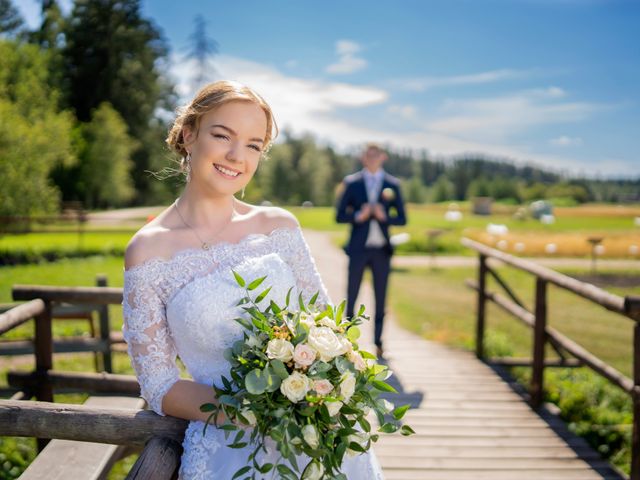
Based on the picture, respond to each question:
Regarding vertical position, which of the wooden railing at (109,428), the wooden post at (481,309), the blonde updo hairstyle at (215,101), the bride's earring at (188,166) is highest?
the blonde updo hairstyle at (215,101)

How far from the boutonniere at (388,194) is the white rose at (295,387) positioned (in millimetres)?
4329

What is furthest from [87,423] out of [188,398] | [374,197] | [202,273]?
[374,197]

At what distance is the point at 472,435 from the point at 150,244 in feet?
10.2

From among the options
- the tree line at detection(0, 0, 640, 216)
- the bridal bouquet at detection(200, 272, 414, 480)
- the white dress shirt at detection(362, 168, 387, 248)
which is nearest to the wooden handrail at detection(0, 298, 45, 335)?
the bridal bouquet at detection(200, 272, 414, 480)

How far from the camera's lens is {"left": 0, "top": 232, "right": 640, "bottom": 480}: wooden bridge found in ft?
6.07

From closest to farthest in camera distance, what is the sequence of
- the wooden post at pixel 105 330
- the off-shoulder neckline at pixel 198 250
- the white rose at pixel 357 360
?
1. the white rose at pixel 357 360
2. the off-shoulder neckline at pixel 198 250
3. the wooden post at pixel 105 330

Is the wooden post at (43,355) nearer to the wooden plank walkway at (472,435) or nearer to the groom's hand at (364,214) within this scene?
the wooden plank walkway at (472,435)

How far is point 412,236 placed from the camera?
20484 millimetres

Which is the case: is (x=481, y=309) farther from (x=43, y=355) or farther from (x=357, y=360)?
(x=357, y=360)

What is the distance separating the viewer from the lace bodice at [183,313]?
1786 mm

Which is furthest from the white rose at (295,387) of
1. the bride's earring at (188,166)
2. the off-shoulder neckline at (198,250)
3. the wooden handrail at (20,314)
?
the wooden handrail at (20,314)

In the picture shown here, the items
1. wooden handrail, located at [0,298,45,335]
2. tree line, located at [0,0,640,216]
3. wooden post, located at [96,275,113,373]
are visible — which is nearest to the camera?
wooden handrail, located at [0,298,45,335]

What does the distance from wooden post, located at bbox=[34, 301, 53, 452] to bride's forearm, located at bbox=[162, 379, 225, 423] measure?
2.21 m

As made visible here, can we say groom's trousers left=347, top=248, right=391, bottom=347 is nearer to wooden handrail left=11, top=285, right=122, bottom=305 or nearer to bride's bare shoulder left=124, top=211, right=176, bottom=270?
wooden handrail left=11, top=285, right=122, bottom=305
